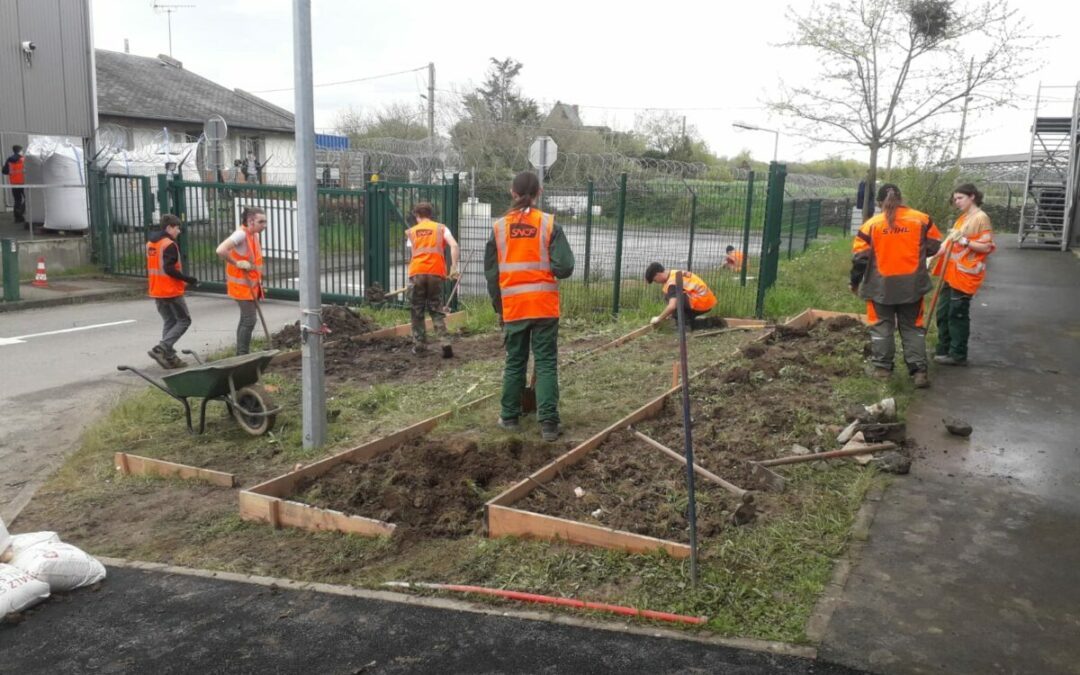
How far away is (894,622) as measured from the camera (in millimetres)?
3760

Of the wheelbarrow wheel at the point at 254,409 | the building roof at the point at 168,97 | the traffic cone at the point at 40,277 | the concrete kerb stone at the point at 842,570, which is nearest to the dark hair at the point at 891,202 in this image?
the concrete kerb stone at the point at 842,570

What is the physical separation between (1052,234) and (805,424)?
2438 cm

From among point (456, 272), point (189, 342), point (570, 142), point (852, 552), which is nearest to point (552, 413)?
point (852, 552)

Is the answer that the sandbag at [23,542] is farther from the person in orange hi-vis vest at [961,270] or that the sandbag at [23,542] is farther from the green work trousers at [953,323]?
the green work trousers at [953,323]

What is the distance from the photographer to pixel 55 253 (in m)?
16.5

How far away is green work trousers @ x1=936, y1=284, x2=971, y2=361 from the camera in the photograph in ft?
28.7

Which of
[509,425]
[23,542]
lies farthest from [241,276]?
[23,542]

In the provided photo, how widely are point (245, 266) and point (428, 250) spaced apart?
2226 millimetres

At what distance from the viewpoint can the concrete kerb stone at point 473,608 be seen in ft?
11.7

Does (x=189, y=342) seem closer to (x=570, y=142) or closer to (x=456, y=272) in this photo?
(x=456, y=272)

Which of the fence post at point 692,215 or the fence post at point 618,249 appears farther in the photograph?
the fence post at point 692,215

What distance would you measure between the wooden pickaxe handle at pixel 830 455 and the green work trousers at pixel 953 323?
134 inches

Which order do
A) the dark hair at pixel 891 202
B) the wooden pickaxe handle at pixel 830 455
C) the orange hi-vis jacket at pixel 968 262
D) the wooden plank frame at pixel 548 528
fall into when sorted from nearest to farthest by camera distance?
the wooden plank frame at pixel 548 528
the wooden pickaxe handle at pixel 830 455
the dark hair at pixel 891 202
the orange hi-vis jacket at pixel 968 262

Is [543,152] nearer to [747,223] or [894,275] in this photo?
[747,223]
